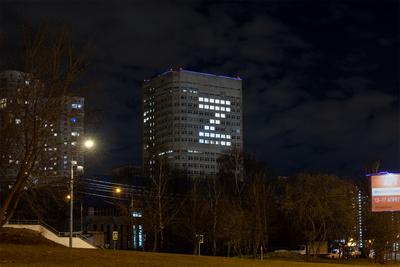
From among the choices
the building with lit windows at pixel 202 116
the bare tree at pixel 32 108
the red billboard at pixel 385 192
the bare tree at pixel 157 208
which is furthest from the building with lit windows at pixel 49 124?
the building with lit windows at pixel 202 116

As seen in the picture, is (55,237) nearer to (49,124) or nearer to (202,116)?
(49,124)

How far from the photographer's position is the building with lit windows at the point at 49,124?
75.4 feet

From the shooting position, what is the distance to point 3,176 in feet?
83.1

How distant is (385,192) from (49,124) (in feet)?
98.4

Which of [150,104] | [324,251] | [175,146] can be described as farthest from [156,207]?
[175,146]

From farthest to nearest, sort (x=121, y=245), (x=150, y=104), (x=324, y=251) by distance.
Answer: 1. (x=150, y=104)
2. (x=121, y=245)
3. (x=324, y=251)

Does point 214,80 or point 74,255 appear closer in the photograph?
point 74,255

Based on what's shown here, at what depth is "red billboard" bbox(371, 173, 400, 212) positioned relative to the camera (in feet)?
149

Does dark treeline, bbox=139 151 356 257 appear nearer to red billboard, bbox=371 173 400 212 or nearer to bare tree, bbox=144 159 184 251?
bare tree, bbox=144 159 184 251

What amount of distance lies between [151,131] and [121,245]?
47.2 meters

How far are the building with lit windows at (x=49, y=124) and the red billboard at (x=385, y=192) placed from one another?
26745 millimetres

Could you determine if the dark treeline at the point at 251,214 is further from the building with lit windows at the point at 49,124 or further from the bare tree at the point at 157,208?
the building with lit windows at the point at 49,124

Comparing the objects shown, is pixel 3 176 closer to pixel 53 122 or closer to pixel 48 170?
pixel 48 170

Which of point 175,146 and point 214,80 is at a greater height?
point 214,80
